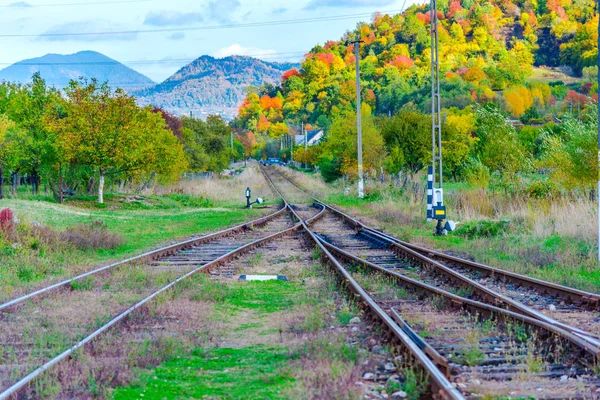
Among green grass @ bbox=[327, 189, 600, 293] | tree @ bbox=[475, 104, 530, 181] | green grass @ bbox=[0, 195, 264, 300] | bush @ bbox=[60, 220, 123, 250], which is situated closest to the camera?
green grass @ bbox=[327, 189, 600, 293]

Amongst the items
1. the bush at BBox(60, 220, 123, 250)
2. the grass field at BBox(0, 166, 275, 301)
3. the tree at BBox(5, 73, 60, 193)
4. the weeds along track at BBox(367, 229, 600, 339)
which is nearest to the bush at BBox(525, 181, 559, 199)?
the grass field at BBox(0, 166, 275, 301)

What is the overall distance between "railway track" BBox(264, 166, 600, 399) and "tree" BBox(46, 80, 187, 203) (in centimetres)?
2446

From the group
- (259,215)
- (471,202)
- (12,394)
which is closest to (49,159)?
(259,215)

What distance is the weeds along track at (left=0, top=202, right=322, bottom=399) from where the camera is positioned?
6.96 m

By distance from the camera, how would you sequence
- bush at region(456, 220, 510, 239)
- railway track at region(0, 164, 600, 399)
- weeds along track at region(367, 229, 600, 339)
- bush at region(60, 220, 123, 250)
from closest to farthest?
railway track at region(0, 164, 600, 399)
weeds along track at region(367, 229, 600, 339)
bush at region(60, 220, 123, 250)
bush at region(456, 220, 510, 239)

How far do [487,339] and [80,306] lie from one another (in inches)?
222

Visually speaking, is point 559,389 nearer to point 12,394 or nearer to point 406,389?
point 406,389

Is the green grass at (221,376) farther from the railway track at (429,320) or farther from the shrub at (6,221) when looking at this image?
the shrub at (6,221)

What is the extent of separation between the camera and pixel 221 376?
654 centimetres

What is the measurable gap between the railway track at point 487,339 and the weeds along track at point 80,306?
3.29m

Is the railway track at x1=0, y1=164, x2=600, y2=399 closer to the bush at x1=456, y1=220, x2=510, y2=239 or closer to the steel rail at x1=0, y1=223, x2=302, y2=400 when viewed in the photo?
the steel rail at x1=0, y1=223, x2=302, y2=400

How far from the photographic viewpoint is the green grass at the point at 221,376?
5.95 m

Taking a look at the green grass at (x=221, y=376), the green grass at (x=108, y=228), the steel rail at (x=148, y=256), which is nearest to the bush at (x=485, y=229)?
the steel rail at (x=148, y=256)

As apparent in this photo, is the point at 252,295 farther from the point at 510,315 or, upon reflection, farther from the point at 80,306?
the point at 510,315
